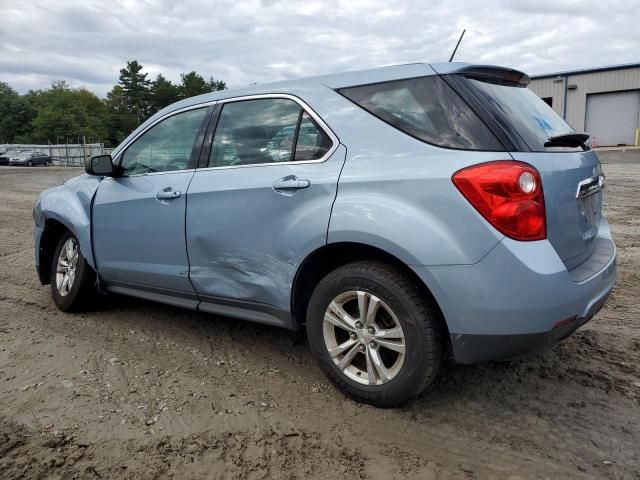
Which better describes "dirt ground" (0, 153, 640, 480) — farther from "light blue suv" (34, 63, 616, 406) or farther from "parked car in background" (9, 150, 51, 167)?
"parked car in background" (9, 150, 51, 167)

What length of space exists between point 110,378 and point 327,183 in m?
1.81

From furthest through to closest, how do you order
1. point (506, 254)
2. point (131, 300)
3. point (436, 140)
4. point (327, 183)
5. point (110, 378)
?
1. point (131, 300)
2. point (110, 378)
3. point (327, 183)
4. point (436, 140)
5. point (506, 254)

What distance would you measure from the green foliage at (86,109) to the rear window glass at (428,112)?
75.6 meters

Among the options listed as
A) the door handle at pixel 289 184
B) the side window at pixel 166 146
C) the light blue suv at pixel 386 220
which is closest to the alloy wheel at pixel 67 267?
the side window at pixel 166 146

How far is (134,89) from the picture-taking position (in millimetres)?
102562

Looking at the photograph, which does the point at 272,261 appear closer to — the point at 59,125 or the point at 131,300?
the point at 131,300

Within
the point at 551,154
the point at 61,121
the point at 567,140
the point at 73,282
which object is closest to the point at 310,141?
the point at 551,154

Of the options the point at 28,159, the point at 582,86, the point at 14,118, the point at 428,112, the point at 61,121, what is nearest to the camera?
the point at 428,112

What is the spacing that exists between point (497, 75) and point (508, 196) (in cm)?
94

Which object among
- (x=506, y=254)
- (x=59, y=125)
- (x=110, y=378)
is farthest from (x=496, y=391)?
(x=59, y=125)

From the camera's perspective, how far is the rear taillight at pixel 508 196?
8.07 ft

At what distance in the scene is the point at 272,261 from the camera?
125 inches

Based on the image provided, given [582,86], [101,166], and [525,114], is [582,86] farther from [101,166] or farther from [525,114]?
[101,166]

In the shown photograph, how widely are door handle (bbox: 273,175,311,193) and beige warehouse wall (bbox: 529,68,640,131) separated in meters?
33.9
